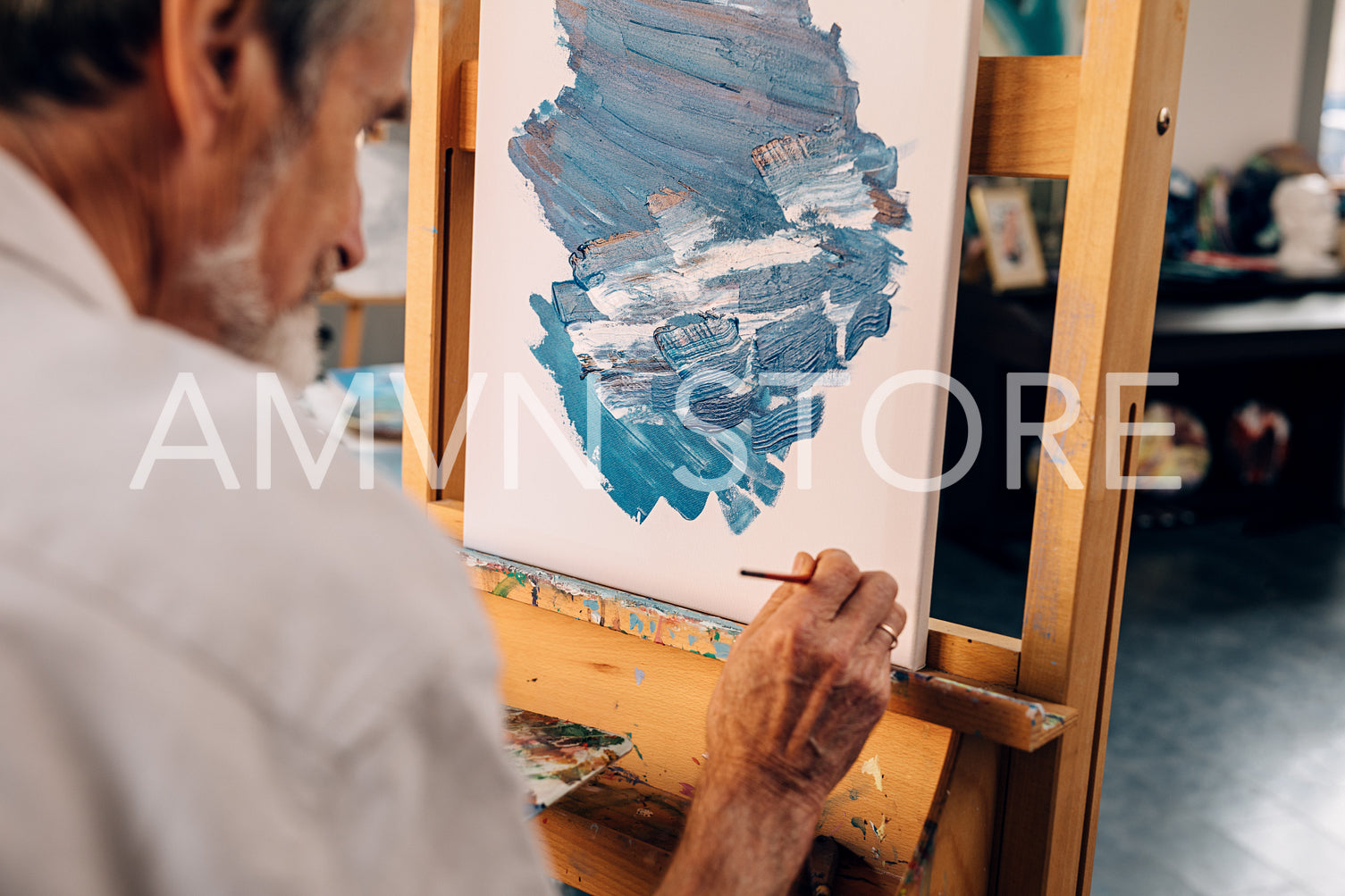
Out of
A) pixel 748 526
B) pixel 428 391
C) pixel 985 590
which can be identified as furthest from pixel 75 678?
pixel 985 590

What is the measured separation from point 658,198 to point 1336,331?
12.1 feet

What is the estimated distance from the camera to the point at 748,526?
0.96 meters

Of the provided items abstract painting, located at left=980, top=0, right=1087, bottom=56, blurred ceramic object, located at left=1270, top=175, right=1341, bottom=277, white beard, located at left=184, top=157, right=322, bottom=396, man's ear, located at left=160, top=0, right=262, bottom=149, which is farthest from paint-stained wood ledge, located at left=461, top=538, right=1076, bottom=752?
blurred ceramic object, located at left=1270, top=175, right=1341, bottom=277

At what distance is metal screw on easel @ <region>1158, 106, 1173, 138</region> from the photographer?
0.79 m

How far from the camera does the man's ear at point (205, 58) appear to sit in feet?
1.56

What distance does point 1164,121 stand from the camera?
80cm

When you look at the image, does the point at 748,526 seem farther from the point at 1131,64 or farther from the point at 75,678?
the point at 75,678

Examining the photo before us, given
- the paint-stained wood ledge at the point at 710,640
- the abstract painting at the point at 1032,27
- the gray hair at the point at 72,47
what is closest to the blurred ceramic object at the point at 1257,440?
the abstract painting at the point at 1032,27

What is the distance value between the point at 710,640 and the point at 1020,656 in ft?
0.87

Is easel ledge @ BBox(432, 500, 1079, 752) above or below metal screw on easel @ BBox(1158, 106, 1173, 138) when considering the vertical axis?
below

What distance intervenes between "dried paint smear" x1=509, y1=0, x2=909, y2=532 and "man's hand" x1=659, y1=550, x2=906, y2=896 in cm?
14

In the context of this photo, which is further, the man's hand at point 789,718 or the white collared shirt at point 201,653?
the man's hand at point 789,718

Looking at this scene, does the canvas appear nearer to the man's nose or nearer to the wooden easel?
the wooden easel

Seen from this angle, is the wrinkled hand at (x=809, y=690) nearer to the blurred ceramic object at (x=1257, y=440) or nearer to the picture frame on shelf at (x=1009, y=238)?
the picture frame on shelf at (x=1009, y=238)
